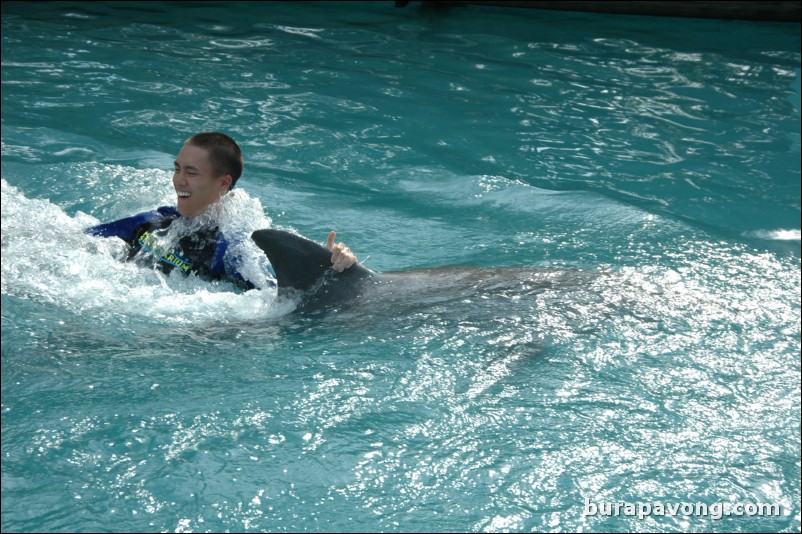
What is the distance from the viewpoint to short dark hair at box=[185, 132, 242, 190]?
5.04 meters

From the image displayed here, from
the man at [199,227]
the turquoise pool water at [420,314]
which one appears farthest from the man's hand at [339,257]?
the man at [199,227]

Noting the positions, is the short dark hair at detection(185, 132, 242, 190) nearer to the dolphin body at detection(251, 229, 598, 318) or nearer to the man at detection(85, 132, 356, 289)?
the man at detection(85, 132, 356, 289)

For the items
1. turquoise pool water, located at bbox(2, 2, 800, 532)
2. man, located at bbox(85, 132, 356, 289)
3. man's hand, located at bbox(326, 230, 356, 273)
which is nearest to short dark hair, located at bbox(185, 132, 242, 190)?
man, located at bbox(85, 132, 356, 289)

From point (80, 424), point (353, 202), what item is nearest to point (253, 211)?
point (353, 202)

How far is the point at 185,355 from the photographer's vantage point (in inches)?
167

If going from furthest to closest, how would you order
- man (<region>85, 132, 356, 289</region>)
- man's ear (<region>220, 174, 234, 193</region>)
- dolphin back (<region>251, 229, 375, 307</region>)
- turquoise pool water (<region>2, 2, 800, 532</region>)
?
1. man's ear (<region>220, 174, 234, 193</region>)
2. man (<region>85, 132, 356, 289</region>)
3. dolphin back (<region>251, 229, 375, 307</region>)
4. turquoise pool water (<region>2, 2, 800, 532</region>)

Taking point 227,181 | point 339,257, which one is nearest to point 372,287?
point 339,257

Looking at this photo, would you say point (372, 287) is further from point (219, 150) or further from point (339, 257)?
point (219, 150)

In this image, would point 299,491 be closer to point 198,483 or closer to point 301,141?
point 198,483

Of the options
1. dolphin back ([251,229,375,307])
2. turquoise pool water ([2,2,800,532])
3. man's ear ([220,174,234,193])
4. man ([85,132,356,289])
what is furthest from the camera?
man's ear ([220,174,234,193])

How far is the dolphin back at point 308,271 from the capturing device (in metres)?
4.55

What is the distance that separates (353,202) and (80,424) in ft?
10.7

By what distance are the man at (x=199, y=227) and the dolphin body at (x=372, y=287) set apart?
0.30 metres

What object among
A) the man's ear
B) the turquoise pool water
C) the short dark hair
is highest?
the short dark hair
